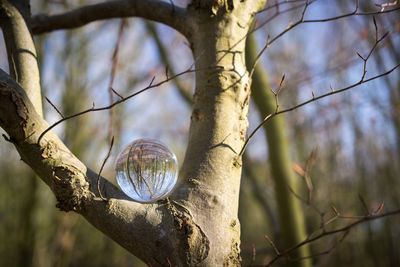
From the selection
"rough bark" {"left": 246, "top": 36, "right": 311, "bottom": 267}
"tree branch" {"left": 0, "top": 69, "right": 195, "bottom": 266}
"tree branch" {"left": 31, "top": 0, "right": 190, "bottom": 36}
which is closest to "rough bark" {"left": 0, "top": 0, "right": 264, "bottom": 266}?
"tree branch" {"left": 0, "top": 69, "right": 195, "bottom": 266}

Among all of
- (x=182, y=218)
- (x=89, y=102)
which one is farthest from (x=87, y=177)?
(x=89, y=102)

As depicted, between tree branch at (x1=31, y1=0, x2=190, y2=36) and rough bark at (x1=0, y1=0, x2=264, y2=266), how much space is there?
0.83ft

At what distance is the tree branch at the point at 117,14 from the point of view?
55.7 inches

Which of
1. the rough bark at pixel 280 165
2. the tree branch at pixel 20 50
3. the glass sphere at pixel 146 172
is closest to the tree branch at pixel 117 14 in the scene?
the tree branch at pixel 20 50

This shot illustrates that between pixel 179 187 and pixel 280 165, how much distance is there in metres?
1.90

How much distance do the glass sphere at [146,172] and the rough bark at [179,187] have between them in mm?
32

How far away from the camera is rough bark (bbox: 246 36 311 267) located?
2864 millimetres

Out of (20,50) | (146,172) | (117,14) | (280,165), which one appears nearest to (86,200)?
(146,172)

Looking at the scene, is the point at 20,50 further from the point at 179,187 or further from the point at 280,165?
the point at 280,165

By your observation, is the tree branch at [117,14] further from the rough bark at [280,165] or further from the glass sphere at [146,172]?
the rough bark at [280,165]

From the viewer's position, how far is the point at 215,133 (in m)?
1.23

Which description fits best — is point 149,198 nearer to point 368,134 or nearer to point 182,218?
point 182,218

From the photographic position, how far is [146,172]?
1155 mm

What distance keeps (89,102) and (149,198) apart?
5.70 metres
